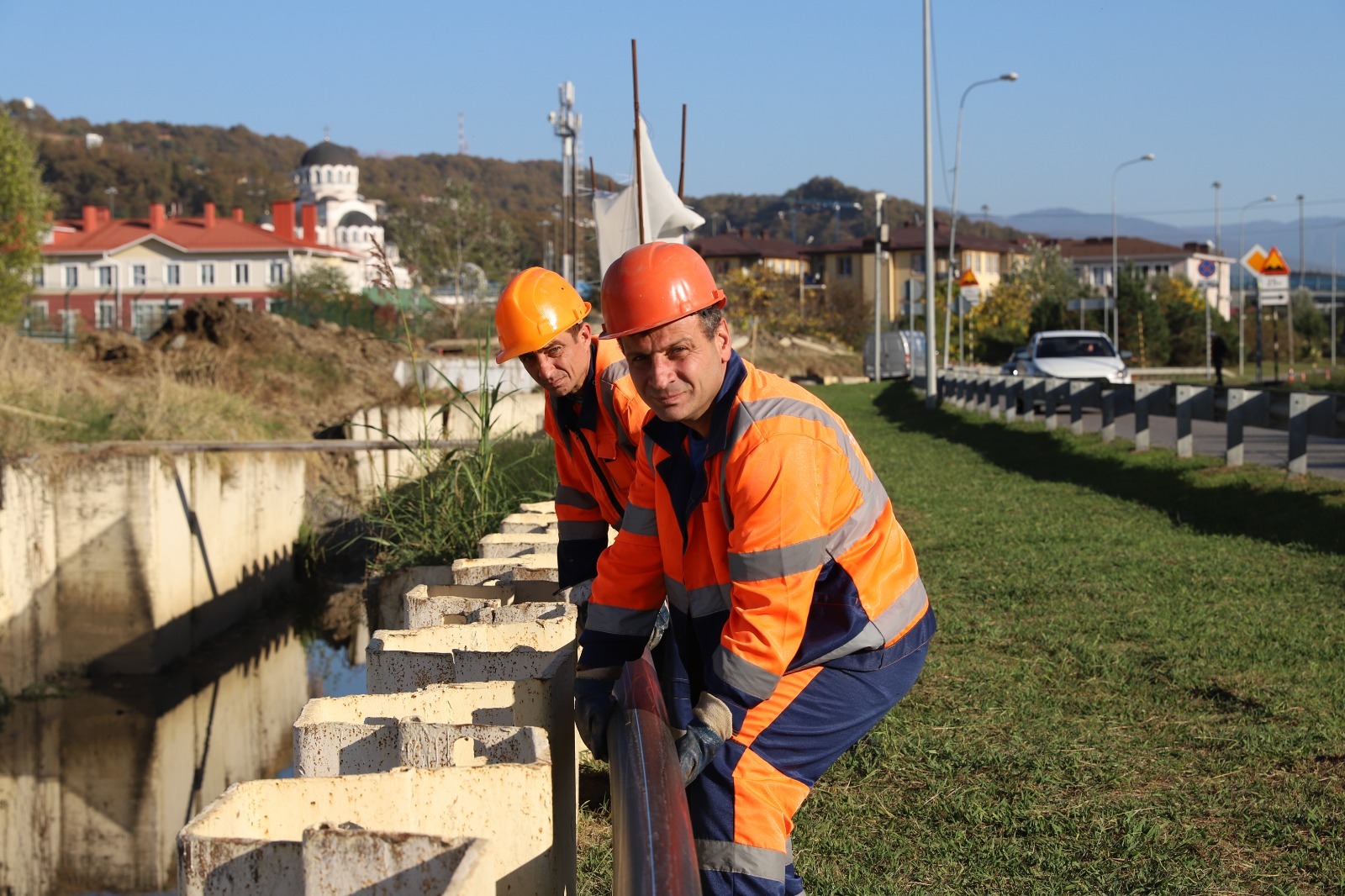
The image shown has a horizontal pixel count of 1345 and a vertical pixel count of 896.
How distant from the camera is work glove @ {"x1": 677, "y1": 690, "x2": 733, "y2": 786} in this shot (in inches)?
111

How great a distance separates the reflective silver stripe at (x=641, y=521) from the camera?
3.40 meters

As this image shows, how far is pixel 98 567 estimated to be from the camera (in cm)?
1519

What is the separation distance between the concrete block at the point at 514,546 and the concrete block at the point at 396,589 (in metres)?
1.40

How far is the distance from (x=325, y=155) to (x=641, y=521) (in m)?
118

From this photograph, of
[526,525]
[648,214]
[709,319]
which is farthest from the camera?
[648,214]

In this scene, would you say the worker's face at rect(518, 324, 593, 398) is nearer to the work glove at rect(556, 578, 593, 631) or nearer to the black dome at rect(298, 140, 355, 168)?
the work glove at rect(556, 578, 593, 631)

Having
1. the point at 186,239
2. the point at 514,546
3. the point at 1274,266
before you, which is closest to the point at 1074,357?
the point at 1274,266

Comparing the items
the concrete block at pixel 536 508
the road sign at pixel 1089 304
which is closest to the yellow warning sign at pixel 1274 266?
the road sign at pixel 1089 304

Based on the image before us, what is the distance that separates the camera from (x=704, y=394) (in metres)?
3.12

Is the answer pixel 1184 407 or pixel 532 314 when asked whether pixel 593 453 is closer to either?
pixel 532 314

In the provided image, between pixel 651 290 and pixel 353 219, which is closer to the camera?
pixel 651 290

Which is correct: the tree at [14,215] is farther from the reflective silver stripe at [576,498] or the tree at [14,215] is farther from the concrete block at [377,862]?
the concrete block at [377,862]

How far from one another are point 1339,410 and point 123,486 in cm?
1237

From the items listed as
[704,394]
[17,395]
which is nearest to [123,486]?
[17,395]
